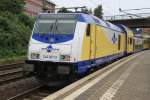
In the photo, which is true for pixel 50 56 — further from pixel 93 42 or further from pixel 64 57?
pixel 93 42

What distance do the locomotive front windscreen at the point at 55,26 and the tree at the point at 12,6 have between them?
29412 mm

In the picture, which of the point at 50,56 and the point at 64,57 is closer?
the point at 64,57

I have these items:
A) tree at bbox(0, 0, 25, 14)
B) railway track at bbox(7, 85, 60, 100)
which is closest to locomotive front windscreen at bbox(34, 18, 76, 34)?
railway track at bbox(7, 85, 60, 100)

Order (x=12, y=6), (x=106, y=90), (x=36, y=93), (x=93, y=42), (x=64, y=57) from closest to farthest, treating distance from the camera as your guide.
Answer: (x=106, y=90)
(x=36, y=93)
(x=64, y=57)
(x=93, y=42)
(x=12, y=6)

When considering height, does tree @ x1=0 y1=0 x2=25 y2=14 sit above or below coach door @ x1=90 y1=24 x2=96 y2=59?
above

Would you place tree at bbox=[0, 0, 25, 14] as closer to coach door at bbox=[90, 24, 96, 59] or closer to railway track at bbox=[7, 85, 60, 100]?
coach door at bbox=[90, 24, 96, 59]

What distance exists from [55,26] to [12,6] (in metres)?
31.5

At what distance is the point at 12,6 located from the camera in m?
45.1

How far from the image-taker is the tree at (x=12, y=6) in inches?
1715

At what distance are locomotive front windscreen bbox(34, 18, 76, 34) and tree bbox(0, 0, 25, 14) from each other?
2941 centimetres

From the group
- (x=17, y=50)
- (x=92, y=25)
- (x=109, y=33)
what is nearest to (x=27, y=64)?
(x=92, y=25)

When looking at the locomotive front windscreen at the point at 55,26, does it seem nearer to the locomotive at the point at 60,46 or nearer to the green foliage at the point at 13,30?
the locomotive at the point at 60,46

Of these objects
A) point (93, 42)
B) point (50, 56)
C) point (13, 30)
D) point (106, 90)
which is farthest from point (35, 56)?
point (13, 30)

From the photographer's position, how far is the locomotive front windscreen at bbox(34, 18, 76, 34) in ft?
47.1
